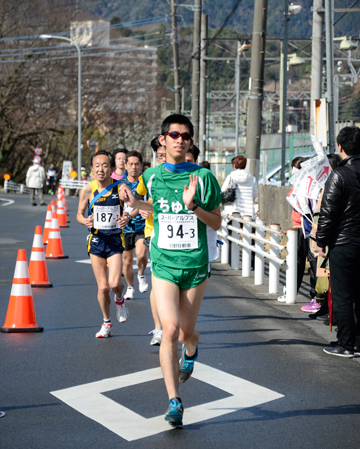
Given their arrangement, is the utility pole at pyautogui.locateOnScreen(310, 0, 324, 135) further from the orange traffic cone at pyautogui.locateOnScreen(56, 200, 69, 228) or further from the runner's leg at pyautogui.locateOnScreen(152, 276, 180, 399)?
the runner's leg at pyautogui.locateOnScreen(152, 276, 180, 399)

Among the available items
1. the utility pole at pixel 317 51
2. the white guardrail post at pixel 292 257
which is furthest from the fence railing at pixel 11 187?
the white guardrail post at pixel 292 257

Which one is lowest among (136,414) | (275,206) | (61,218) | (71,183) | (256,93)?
(136,414)

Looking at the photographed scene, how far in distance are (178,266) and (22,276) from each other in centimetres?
352

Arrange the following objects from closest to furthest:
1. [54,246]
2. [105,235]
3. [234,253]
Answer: [105,235], [234,253], [54,246]

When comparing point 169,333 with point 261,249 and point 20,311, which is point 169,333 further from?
point 261,249

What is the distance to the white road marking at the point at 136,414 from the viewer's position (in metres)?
4.96

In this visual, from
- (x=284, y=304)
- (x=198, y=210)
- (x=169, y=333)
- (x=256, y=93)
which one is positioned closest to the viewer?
(x=169, y=333)

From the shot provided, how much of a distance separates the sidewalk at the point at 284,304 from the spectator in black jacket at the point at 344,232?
62 centimetres

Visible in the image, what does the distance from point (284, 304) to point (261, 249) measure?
1.51 metres

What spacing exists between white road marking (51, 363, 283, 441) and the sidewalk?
5.95ft

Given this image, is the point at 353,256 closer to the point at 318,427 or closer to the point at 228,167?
the point at 318,427

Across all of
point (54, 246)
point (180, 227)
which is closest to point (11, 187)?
point (54, 246)

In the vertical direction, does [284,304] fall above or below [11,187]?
below

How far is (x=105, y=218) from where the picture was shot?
783 cm
